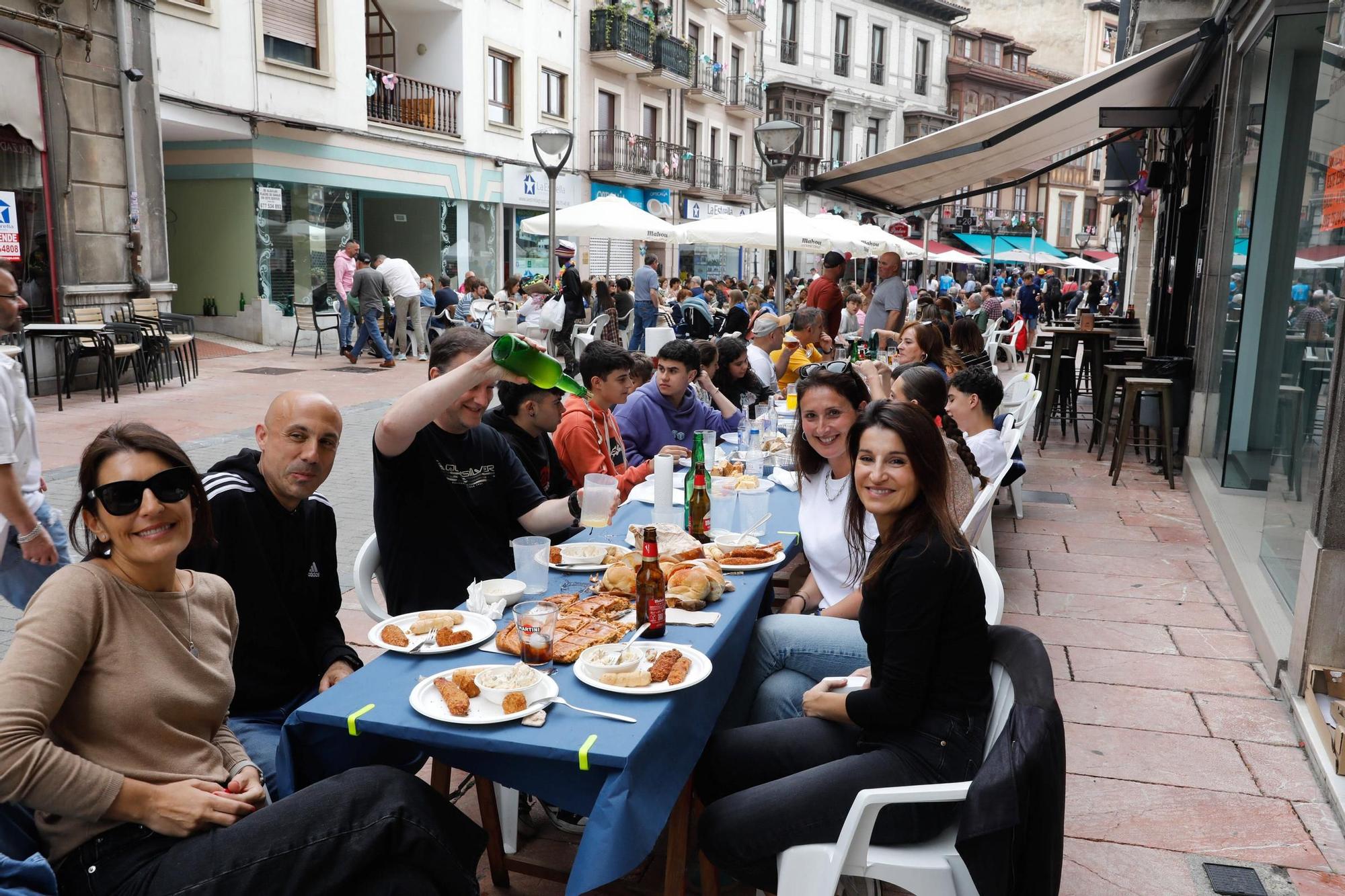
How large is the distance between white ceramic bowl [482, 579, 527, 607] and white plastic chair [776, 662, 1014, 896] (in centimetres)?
102

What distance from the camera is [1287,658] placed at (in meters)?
4.20

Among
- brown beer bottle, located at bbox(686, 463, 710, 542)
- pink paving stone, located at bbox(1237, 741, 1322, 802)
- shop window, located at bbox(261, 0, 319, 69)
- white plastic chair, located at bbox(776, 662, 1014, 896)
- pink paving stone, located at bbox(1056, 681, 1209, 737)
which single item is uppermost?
shop window, located at bbox(261, 0, 319, 69)

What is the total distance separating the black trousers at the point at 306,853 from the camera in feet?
6.38

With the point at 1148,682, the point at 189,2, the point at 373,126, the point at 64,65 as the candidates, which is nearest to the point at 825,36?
the point at 373,126

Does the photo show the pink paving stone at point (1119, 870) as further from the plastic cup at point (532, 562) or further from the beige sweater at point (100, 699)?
the beige sweater at point (100, 699)

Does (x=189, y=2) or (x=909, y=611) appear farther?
(x=189, y=2)

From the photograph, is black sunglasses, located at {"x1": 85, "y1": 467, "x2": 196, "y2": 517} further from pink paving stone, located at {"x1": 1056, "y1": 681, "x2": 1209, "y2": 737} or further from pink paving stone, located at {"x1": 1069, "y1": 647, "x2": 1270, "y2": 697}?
pink paving stone, located at {"x1": 1069, "y1": 647, "x2": 1270, "y2": 697}

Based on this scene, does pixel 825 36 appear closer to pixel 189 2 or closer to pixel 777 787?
pixel 189 2

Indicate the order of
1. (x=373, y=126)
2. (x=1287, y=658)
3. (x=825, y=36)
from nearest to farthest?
(x=1287, y=658) → (x=373, y=126) → (x=825, y=36)

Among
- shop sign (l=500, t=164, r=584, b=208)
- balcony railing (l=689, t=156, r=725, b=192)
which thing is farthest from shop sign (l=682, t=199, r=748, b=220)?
shop sign (l=500, t=164, r=584, b=208)

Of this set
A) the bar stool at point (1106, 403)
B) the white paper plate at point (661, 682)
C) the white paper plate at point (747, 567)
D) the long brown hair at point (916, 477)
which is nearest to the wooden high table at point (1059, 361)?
the bar stool at point (1106, 403)

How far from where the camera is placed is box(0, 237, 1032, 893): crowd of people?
1.98 metres

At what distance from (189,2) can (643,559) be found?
1499cm

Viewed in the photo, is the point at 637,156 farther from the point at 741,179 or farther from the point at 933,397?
the point at 933,397
